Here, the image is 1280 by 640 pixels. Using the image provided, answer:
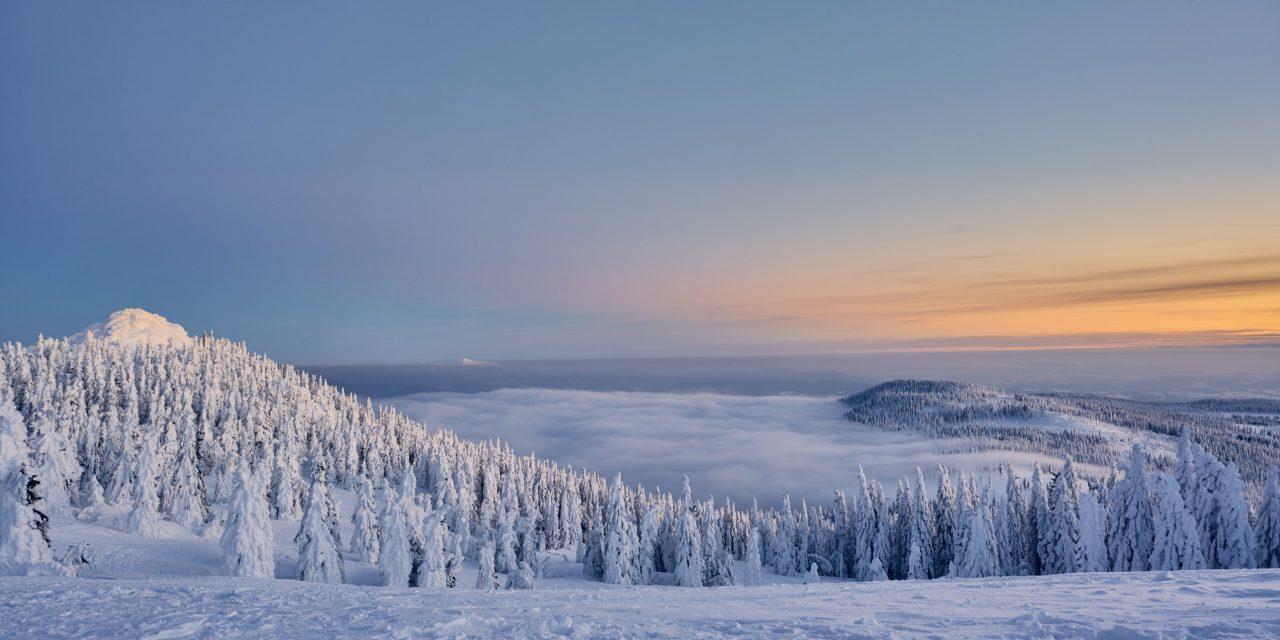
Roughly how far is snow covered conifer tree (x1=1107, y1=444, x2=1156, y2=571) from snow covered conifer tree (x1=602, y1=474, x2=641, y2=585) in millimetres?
46031

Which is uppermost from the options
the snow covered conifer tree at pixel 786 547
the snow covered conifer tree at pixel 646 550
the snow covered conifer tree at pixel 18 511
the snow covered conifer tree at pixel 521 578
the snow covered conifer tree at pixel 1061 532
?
the snow covered conifer tree at pixel 18 511

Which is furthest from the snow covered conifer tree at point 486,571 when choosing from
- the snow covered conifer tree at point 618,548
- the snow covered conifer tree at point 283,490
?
the snow covered conifer tree at point 283,490

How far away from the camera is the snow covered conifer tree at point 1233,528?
136 ft

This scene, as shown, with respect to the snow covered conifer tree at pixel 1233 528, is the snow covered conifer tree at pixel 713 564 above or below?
below

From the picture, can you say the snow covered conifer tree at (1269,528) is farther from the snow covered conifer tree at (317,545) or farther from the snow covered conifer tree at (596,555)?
the snow covered conifer tree at (317,545)

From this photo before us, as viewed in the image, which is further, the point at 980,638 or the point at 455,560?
the point at 455,560

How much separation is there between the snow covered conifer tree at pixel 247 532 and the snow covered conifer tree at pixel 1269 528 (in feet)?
250

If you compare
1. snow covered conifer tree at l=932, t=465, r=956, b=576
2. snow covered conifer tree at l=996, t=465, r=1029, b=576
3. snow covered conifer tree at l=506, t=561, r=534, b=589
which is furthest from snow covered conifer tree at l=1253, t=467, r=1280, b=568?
snow covered conifer tree at l=506, t=561, r=534, b=589

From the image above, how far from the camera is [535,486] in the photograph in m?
108

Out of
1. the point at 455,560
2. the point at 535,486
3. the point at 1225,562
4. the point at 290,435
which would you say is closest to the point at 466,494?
the point at 535,486

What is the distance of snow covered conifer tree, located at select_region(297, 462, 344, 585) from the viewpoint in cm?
4388

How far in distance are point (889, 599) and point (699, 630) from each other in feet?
25.4

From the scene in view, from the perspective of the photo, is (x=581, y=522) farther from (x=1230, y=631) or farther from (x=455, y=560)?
(x=1230, y=631)

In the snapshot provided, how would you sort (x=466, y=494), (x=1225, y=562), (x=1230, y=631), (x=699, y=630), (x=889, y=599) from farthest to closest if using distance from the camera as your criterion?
(x=466, y=494)
(x=1225, y=562)
(x=889, y=599)
(x=699, y=630)
(x=1230, y=631)
